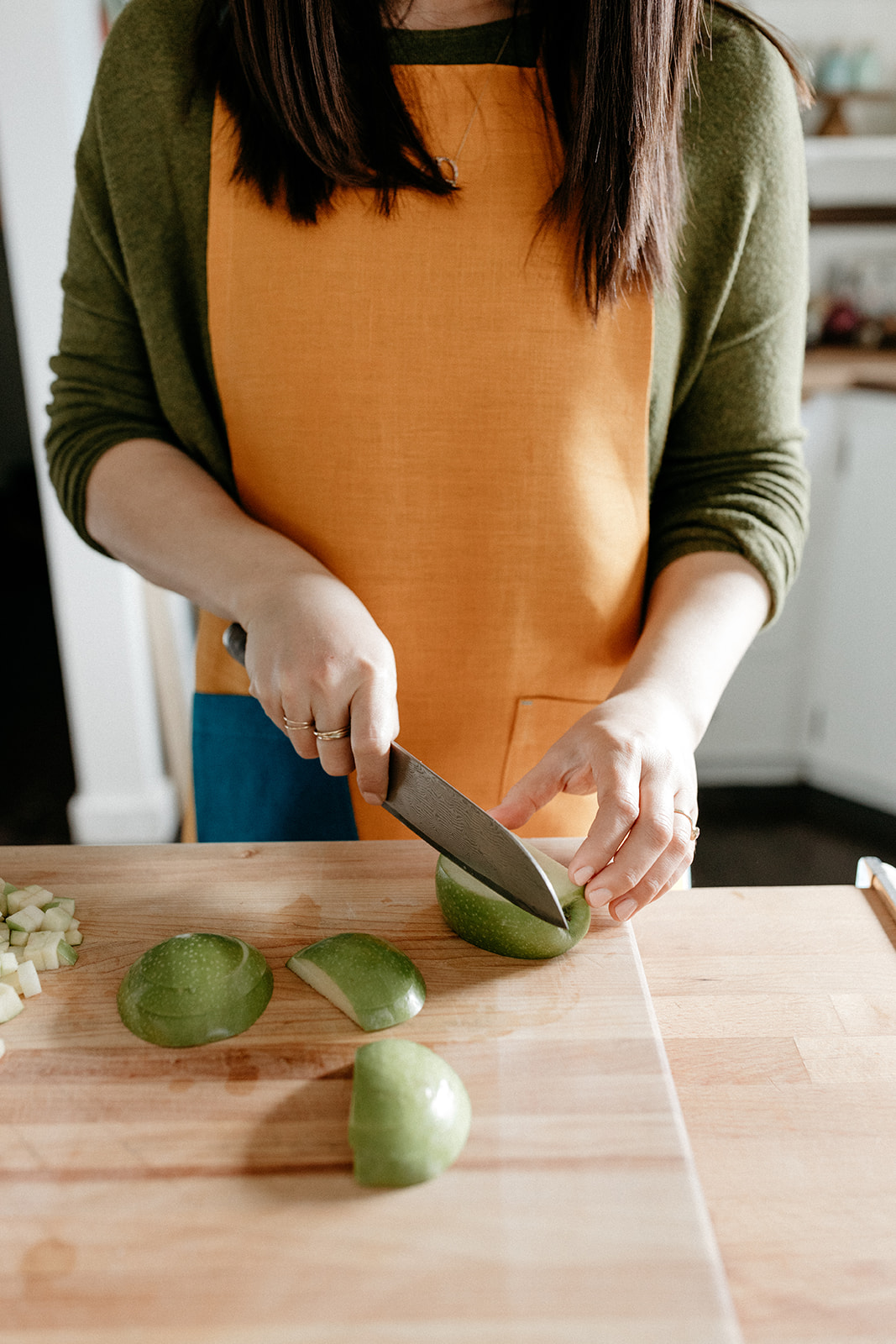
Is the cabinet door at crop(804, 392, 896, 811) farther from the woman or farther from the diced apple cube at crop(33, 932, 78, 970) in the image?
the diced apple cube at crop(33, 932, 78, 970)

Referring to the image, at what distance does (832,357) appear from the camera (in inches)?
98.5

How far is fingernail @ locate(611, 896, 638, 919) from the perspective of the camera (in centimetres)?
76

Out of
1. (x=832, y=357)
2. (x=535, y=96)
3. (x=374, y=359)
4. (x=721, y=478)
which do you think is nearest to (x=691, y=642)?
(x=721, y=478)

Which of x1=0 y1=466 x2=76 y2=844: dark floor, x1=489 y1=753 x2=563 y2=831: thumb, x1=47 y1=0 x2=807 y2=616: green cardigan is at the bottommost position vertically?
x1=0 y1=466 x2=76 y2=844: dark floor

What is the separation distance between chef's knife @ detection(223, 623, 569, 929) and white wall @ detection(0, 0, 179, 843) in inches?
57.3

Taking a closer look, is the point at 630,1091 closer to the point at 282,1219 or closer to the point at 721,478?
the point at 282,1219

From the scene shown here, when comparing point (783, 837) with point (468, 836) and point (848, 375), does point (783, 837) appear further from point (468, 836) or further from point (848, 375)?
point (468, 836)

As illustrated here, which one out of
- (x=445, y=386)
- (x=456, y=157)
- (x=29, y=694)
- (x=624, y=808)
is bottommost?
(x=29, y=694)

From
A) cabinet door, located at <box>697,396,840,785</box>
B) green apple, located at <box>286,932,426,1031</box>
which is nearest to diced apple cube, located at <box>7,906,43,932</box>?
green apple, located at <box>286,932,426,1031</box>

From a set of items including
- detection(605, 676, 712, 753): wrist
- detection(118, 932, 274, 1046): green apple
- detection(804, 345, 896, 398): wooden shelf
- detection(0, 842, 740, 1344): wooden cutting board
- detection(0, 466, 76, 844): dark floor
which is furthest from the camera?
detection(0, 466, 76, 844): dark floor

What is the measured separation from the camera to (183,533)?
0.89 metres

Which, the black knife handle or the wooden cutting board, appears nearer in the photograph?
the wooden cutting board

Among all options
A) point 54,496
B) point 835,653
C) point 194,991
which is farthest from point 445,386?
point 835,653

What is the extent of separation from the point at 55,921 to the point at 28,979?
56 millimetres
